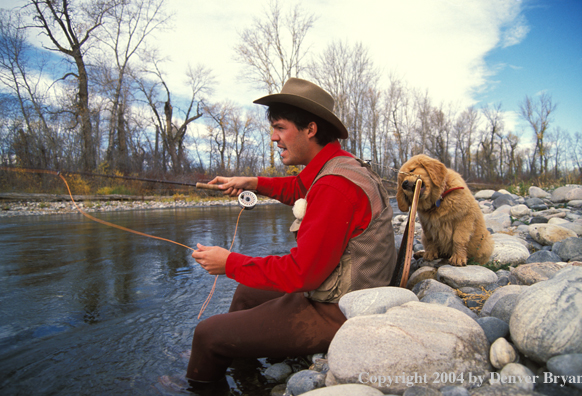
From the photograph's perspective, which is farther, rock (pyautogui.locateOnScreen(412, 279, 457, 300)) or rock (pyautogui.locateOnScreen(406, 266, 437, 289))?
rock (pyautogui.locateOnScreen(406, 266, 437, 289))

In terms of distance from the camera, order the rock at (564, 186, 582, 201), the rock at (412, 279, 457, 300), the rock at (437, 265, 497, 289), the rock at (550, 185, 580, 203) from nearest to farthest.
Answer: the rock at (412, 279, 457, 300) < the rock at (437, 265, 497, 289) < the rock at (564, 186, 582, 201) < the rock at (550, 185, 580, 203)

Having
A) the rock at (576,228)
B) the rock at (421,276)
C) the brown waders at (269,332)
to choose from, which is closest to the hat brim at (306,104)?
the brown waders at (269,332)

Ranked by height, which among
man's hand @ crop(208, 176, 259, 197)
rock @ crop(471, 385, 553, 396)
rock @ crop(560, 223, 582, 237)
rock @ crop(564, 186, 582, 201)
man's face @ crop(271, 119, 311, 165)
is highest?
man's face @ crop(271, 119, 311, 165)

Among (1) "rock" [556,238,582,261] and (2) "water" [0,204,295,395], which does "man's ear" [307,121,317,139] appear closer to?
(2) "water" [0,204,295,395]

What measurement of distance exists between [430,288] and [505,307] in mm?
805

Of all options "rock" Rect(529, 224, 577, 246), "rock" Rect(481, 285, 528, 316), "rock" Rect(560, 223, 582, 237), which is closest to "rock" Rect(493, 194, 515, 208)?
"rock" Rect(560, 223, 582, 237)

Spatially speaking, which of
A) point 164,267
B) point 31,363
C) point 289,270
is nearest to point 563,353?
point 289,270

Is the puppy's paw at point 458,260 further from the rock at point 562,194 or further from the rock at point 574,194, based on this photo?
the rock at point 562,194

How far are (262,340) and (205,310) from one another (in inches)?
61.2

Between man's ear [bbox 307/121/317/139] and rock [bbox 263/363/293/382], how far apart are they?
60.7 inches

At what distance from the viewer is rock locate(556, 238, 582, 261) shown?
3463mm

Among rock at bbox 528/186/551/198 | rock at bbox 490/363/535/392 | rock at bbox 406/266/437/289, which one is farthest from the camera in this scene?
rock at bbox 528/186/551/198

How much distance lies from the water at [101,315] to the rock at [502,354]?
4.18 feet

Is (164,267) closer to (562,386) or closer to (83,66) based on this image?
(562,386)
